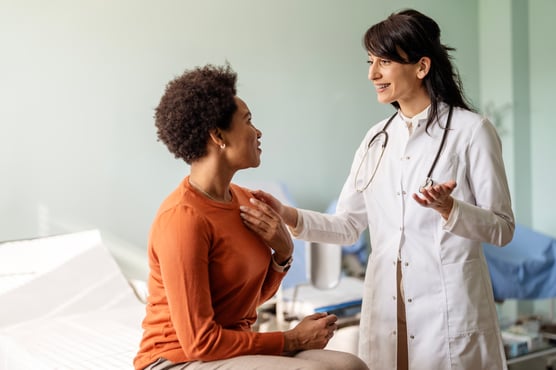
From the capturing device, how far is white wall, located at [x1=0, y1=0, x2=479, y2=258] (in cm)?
292

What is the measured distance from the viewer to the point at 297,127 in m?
3.79

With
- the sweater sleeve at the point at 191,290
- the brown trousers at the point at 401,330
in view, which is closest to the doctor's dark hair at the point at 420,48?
the brown trousers at the point at 401,330

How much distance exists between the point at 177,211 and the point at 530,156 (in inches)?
152

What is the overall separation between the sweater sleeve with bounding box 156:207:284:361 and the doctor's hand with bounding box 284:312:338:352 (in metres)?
0.09

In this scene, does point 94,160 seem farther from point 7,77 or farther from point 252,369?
point 252,369

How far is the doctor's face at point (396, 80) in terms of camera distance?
1.76 m

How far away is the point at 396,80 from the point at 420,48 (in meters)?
0.11

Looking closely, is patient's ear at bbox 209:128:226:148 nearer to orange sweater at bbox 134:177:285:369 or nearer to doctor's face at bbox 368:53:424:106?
orange sweater at bbox 134:177:285:369

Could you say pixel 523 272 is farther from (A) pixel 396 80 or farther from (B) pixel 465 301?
(A) pixel 396 80

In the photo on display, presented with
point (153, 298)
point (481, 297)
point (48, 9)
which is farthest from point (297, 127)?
point (153, 298)

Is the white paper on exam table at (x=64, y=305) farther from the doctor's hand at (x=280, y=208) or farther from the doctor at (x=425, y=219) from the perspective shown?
the doctor at (x=425, y=219)

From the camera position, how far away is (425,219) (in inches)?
67.5

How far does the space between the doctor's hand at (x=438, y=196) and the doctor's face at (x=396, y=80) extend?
41cm

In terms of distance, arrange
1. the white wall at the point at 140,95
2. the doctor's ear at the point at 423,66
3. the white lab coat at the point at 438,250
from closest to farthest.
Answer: the white lab coat at the point at 438,250 → the doctor's ear at the point at 423,66 → the white wall at the point at 140,95
